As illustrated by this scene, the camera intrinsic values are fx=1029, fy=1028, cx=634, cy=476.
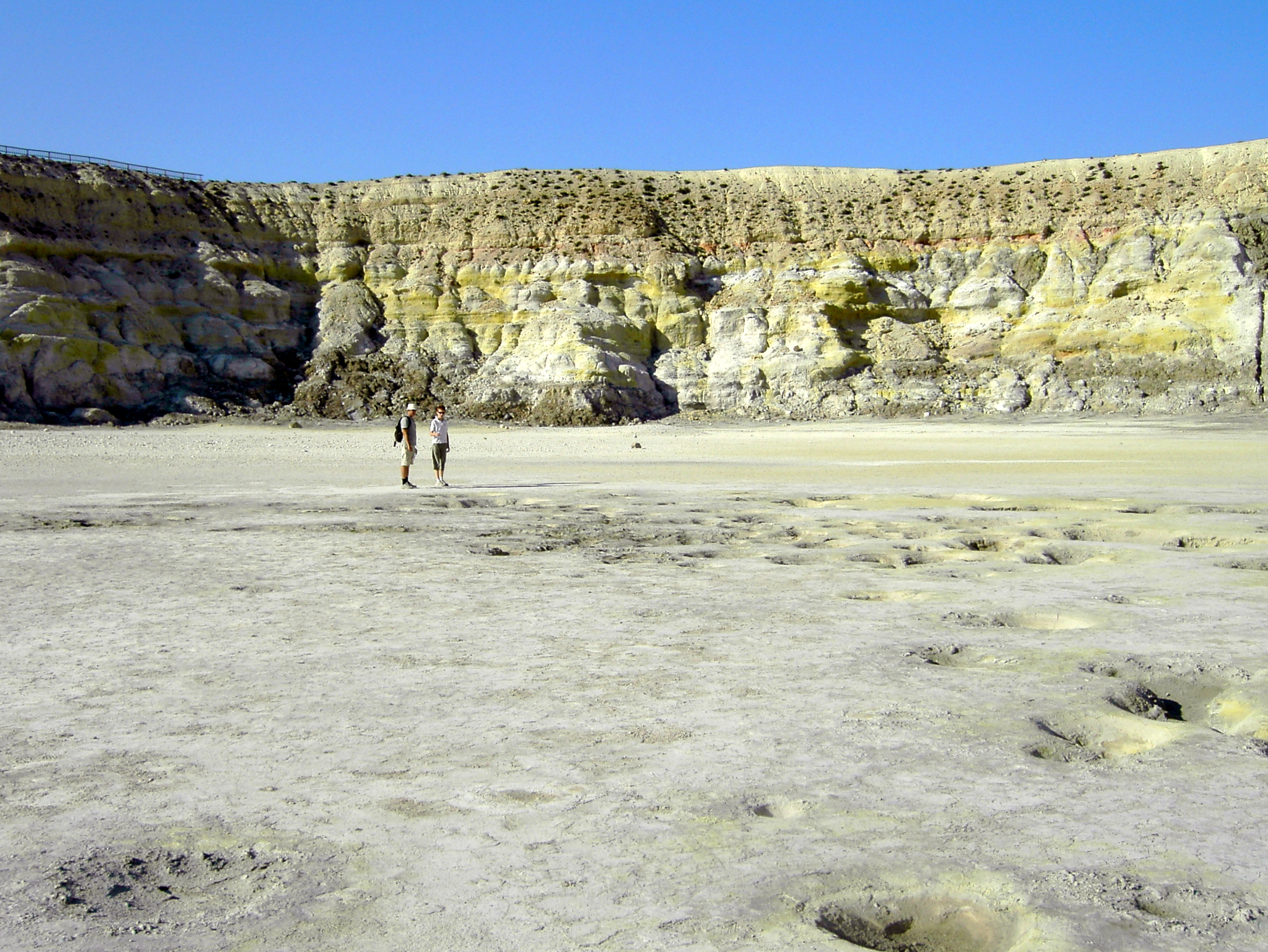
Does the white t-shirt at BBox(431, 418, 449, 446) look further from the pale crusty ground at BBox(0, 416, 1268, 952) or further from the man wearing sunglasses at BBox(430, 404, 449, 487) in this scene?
the pale crusty ground at BBox(0, 416, 1268, 952)

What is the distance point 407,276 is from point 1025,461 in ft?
120

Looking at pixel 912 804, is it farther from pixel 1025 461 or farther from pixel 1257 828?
pixel 1025 461

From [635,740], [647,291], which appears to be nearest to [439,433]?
[635,740]

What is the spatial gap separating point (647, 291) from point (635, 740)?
4533 cm

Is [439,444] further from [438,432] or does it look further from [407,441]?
[407,441]

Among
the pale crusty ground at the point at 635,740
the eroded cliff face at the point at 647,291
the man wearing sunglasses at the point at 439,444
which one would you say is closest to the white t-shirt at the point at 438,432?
the man wearing sunglasses at the point at 439,444

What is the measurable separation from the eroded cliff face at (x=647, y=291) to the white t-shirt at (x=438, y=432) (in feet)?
84.2

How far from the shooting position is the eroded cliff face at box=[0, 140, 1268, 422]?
42.4m

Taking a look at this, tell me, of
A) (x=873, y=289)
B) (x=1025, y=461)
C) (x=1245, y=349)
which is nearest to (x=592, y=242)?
(x=873, y=289)

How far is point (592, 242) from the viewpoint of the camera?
4962 centimetres

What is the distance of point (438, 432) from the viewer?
16.2 metres

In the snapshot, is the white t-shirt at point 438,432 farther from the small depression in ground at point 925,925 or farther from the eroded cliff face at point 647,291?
the eroded cliff face at point 647,291

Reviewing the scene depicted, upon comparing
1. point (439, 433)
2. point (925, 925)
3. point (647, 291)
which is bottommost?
point (925, 925)

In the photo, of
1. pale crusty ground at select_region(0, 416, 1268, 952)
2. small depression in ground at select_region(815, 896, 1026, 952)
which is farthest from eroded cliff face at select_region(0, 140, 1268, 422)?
small depression in ground at select_region(815, 896, 1026, 952)
